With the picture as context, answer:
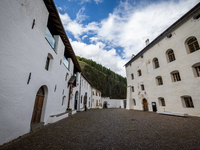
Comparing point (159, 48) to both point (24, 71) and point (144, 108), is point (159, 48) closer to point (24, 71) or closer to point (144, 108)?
point (144, 108)

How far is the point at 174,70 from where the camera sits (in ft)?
33.4

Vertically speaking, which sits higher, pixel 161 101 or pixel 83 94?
pixel 83 94

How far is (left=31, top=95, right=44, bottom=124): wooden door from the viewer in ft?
16.9

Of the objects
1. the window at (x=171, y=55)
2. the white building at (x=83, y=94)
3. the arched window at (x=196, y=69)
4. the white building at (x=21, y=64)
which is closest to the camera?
the white building at (x=21, y=64)

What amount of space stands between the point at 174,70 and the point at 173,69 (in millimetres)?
171

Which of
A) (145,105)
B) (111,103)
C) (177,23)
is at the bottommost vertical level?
(111,103)

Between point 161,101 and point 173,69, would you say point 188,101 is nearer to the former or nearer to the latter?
point 161,101

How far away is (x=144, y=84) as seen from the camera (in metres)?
14.7

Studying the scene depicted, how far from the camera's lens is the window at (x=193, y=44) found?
8.64 m

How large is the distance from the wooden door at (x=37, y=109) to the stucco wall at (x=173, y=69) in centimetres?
1305

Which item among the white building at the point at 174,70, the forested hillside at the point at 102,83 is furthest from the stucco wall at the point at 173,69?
the forested hillside at the point at 102,83

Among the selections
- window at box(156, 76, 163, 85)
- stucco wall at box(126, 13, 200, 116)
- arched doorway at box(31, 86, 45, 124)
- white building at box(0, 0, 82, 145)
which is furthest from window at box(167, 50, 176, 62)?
arched doorway at box(31, 86, 45, 124)

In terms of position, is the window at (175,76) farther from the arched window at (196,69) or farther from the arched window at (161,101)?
the arched window at (161,101)

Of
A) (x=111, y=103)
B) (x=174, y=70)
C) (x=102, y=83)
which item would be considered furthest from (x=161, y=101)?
(x=102, y=83)
